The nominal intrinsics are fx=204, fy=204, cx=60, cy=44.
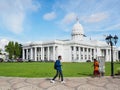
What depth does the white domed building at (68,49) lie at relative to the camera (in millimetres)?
100688

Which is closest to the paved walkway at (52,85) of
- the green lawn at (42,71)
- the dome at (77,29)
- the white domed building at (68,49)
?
the green lawn at (42,71)

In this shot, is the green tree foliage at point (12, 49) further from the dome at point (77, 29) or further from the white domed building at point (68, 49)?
the dome at point (77, 29)

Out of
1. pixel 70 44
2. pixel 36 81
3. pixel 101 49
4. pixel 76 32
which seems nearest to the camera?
pixel 36 81

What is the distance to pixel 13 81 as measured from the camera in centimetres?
1575

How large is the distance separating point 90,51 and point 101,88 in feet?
337

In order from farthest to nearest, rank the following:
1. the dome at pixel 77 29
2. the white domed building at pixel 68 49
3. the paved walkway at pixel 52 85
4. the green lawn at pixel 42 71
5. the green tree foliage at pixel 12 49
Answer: the dome at pixel 77 29 < the white domed building at pixel 68 49 < the green tree foliage at pixel 12 49 < the green lawn at pixel 42 71 < the paved walkway at pixel 52 85

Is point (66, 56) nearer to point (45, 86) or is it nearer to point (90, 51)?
point (90, 51)

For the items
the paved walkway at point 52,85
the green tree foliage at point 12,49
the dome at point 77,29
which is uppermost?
the dome at point 77,29

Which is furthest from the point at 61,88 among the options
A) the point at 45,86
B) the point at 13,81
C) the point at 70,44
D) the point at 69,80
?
the point at 70,44

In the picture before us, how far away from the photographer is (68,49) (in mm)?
102375

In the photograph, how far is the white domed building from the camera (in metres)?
101

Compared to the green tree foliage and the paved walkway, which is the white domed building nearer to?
the green tree foliage

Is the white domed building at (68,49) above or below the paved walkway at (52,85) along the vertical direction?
above

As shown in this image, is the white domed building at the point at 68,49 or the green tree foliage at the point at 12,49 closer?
the green tree foliage at the point at 12,49
